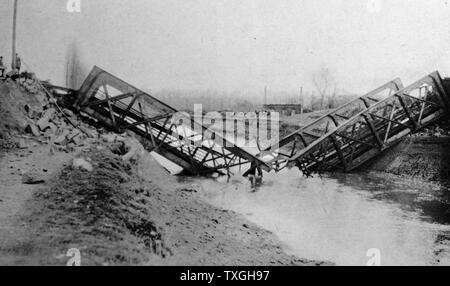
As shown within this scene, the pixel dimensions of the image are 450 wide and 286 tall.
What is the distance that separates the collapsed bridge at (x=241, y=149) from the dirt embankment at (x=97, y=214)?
2201 millimetres

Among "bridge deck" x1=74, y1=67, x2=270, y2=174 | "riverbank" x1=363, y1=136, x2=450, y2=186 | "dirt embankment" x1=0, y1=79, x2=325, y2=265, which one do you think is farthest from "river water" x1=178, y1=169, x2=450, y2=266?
"bridge deck" x1=74, y1=67, x2=270, y2=174

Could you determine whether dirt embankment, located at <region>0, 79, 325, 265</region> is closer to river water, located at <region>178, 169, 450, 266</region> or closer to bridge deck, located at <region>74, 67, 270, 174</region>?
river water, located at <region>178, 169, 450, 266</region>

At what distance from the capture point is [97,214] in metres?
Result: 4.62

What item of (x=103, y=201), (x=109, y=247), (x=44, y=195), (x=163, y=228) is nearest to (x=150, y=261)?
(x=109, y=247)

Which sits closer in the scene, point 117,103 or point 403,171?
point 117,103

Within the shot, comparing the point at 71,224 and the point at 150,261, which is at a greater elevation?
the point at 71,224

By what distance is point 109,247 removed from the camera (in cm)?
402

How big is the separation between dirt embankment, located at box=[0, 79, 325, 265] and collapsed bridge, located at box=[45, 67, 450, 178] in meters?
2.20

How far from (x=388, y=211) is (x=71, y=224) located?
671 cm

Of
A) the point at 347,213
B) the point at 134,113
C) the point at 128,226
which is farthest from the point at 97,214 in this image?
the point at 134,113

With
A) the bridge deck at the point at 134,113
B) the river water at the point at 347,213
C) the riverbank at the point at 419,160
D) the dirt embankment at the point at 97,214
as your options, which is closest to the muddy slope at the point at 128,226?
the dirt embankment at the point at 97,214

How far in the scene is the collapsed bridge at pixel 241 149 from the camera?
966 centimetres
